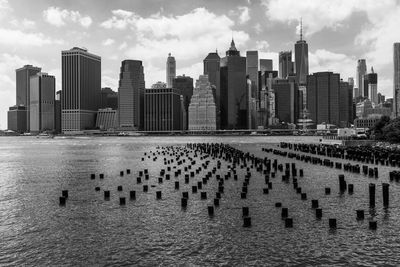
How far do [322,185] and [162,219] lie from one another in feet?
77.1

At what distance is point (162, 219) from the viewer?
32.7 m

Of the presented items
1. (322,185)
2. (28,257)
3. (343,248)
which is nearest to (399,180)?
(322,185)

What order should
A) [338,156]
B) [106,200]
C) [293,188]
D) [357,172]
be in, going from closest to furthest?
[106,200] → [293,188] → [357,172] → [338,156]

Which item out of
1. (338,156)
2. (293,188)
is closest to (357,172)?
(293,188)

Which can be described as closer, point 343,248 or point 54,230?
point 343,248

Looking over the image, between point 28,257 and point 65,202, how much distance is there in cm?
1609

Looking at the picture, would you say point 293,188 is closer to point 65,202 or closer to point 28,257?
point 65,202

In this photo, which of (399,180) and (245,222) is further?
(399,180)

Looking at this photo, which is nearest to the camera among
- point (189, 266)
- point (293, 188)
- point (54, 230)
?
point (189, 266)

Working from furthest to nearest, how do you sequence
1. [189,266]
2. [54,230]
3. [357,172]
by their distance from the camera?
1. [357,172]
2. [54,230]
3. [189,266]

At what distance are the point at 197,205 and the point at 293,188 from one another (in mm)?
13707

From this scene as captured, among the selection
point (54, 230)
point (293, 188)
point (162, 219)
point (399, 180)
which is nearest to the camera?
point (54, 230)

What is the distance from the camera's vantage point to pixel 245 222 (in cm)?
3025

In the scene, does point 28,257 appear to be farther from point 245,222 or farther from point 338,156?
point 338,156
